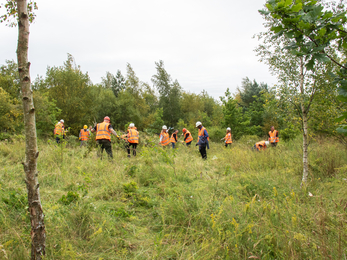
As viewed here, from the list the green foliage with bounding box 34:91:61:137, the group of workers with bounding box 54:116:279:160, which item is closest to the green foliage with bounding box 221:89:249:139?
the group of workers with bounding box 54:116:279:160

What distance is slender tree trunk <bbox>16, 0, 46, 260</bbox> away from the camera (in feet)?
6.45

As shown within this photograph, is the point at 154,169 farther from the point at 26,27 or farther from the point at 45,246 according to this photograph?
the point at 26,27

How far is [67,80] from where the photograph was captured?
20.2 meters

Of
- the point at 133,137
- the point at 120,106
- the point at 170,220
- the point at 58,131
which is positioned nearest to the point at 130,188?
the point at 170,220

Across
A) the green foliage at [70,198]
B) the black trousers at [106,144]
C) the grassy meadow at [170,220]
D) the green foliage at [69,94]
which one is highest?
the green foliage at [69,94]

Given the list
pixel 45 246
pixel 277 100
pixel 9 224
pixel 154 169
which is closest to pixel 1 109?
pixel 154 169

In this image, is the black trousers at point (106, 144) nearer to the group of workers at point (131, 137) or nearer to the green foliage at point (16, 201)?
the group of workers at point (131, 137)

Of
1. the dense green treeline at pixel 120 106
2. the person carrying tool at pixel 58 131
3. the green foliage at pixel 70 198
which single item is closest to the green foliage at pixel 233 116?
the dense green treeline at pixel 120 106

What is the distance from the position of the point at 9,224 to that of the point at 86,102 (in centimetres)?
2006

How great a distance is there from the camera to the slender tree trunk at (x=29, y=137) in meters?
1.96

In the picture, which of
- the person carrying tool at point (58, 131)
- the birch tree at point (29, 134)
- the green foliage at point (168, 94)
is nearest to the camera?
the birch tree at point (29, 134)

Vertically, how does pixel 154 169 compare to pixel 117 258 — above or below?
above

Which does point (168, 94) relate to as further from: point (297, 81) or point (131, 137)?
point (297, 81)

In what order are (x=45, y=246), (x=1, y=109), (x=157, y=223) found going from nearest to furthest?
(x=45, y=246) < (x=157, y=223) < (x=1, y=109)
